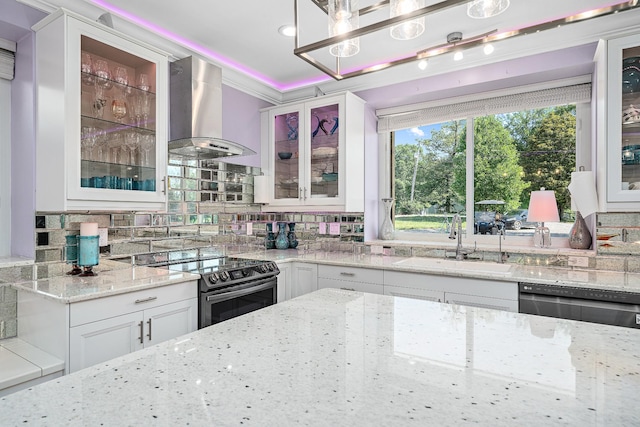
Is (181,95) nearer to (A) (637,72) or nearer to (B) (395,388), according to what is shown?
(B) (395,388)

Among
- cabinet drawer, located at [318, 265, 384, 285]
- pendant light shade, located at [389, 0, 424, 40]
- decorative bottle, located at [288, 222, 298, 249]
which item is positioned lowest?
cabinet drawer, located at [318, 265, 384, 285]

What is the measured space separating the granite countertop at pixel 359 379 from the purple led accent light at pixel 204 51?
2351 millimetres

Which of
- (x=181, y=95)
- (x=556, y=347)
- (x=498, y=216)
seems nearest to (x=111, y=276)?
(x=181, y=95)

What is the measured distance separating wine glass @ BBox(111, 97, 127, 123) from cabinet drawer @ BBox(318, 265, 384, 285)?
1.81m

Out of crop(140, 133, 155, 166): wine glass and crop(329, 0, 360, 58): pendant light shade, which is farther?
crop(140, 133, 155, 166): wine glass

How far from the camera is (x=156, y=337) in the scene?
2061mm

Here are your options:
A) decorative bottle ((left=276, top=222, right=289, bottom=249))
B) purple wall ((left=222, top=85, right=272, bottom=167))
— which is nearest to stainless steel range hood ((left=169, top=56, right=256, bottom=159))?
purple wall ((left=222, top=85, right=272, bottom=167))

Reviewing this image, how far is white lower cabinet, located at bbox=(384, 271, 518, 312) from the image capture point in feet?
7.54

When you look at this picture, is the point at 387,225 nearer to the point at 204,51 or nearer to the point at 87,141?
the point at 204,51

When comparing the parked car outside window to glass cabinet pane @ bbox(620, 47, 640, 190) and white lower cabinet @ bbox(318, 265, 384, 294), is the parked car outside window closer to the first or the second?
glass cabinet pane @ bbox(620, 47, 640, 190)

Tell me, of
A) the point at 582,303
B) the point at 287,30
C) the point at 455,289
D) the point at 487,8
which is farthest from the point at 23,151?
the point at 582,303

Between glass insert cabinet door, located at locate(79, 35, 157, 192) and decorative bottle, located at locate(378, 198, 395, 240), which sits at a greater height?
glass insert cabinet door, located at locate(79, 35, 157, 192)

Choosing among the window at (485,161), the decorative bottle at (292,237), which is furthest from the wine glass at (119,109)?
the window at (485,161)

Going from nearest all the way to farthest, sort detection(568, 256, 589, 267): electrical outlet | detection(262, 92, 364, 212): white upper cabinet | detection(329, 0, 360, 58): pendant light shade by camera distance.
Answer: detection(329, 0, 360, 58): pendant light shade
detection(568, 256, 589, 267): electrical outlet
detection(262, 92, 364, 212): white upper cabinet
